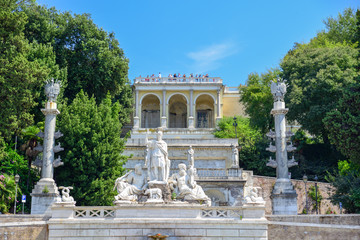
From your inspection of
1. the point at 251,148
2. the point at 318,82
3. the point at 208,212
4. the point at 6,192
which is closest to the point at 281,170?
the point at 208,212

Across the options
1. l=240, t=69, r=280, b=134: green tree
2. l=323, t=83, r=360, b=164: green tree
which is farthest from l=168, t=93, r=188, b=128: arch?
l=323, t=83, r=360, b=164: green tree

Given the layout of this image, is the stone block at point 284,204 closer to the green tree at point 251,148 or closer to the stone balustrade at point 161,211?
the stone balustrade at point 161,211

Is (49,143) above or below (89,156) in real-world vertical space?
above

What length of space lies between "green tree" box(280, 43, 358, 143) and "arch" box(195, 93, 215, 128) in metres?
16.8

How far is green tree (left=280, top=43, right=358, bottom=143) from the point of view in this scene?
3356 centimetres

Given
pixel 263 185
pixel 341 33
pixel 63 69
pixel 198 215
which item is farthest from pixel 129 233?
pixel 341 33

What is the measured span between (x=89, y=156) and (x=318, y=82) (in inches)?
762

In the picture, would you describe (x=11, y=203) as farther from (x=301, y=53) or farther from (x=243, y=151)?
(x=301, y=53)

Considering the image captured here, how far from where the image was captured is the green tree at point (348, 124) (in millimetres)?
25438

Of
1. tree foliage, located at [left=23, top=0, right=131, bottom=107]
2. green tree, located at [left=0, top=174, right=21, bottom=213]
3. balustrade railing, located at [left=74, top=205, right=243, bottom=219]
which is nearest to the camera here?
Answer: balustrade railing, located at [left=74, top=205, right=243, bottom=219]

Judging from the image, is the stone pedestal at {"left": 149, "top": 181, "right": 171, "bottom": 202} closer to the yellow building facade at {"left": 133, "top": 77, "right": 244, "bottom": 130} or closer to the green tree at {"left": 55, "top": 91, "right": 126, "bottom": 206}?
the green tree at {"left": 55, "top": 91, "right": 126, "bottom": 206}

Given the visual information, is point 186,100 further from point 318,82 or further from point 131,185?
point 131,185

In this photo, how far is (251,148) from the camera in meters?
38.1

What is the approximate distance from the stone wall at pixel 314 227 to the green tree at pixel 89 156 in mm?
10788
